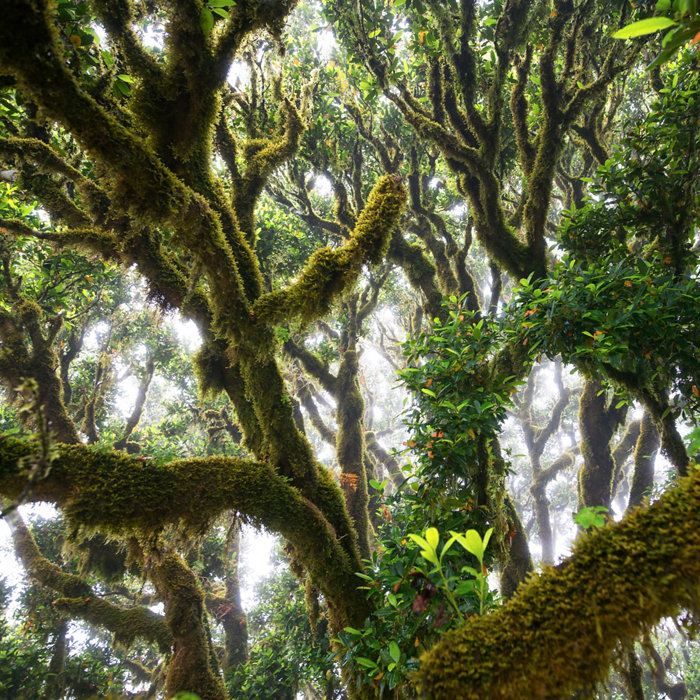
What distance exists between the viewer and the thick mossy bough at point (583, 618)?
107 centimetres

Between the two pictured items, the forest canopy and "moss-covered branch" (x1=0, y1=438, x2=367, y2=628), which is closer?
the forest canopy

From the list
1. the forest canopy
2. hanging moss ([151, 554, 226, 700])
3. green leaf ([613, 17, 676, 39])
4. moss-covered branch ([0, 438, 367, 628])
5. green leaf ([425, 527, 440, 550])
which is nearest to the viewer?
green leaf ([613, 17, 676, 39])

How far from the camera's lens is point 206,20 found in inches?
97.0

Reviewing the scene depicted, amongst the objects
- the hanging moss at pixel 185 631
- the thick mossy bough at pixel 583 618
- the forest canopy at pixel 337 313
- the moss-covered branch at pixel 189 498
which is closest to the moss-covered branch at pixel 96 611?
the forest canopy at pixel 337 313

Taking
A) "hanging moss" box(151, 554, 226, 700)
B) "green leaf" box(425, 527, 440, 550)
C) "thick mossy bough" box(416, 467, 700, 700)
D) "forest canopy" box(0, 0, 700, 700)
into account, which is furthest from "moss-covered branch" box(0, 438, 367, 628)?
"hanging moss" box(151, 554, 226, 700)

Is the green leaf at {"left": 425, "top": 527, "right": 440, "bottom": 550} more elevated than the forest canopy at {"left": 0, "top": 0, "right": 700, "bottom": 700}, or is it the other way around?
the forest canopy at {"left": 0, "top": 0, "right": 700, "bottom": 700}

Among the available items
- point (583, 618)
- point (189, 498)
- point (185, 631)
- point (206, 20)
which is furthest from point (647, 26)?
point (185, 631)

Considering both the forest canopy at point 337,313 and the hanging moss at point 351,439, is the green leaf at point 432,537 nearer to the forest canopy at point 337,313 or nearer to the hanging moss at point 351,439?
the forest canopy at point 337,313

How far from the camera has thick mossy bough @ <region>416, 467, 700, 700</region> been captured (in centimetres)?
107

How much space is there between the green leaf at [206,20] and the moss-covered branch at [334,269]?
1.55 m

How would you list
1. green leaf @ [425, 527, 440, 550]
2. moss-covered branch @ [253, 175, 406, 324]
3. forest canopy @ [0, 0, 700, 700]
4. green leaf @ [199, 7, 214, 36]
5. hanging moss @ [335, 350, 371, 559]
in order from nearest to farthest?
forest canopy @ [0, 0, 700, 700]
green leaf @ [425, 527, 440, 550]
green leaf @ [199, 7, 214, 36]
moss-covered branch @ [253, 175, 406, 324]
hanging moss @ [335, 350, 371, 559]

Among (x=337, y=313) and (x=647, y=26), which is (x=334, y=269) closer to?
(x=337, y=313)

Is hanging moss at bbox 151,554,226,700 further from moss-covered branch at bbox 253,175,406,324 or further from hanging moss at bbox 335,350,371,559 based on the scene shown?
moss-covered branch at bbox 253,175,406,324

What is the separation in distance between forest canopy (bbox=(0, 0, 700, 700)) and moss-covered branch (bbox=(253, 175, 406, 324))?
0.08 feet
